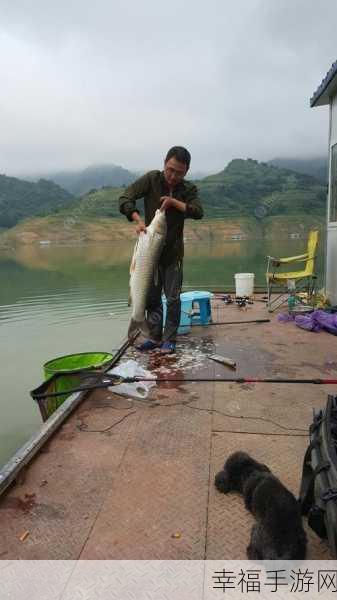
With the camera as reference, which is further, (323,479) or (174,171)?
(174,171)

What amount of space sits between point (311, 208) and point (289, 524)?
3800 inches

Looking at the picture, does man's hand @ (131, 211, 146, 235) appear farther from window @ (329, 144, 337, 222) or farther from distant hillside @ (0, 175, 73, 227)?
distant hillside @ (0, 175, 73, 227)

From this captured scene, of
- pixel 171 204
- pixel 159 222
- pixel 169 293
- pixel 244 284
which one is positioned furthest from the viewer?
pixel 244 284

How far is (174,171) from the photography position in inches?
187

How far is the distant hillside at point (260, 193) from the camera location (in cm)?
9475

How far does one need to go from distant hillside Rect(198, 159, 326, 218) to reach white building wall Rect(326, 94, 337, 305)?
83.4 m

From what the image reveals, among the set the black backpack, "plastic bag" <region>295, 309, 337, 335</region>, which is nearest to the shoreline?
"plastic bag" <region>295, 309, 337, 335</region>

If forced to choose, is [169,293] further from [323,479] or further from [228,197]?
[228,197]

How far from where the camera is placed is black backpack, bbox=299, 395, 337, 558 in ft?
5.62

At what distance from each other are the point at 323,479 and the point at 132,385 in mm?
2324

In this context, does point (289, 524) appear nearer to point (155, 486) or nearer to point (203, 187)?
point (155, 486)

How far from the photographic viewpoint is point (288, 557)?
6.26ft

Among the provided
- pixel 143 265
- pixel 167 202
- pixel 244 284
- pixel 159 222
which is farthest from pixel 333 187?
pixel 143 265

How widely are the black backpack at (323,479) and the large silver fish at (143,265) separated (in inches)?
105
